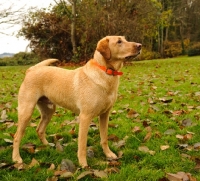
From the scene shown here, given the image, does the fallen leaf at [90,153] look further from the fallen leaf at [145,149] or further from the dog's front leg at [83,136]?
the fallen leaf at [145,149]

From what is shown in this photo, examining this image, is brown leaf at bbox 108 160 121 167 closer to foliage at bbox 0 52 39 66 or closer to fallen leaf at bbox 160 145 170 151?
Result: fallen leaf at bbox 160 145 170 151

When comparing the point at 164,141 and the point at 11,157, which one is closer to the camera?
the point at 11,157

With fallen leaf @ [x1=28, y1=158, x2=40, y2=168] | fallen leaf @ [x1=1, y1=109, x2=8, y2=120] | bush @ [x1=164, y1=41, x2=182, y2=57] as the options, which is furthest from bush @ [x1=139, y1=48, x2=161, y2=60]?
fallen leaf @ [x1=28, y1=158, x2=40, y2=168]

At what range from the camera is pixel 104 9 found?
20609 millimetres

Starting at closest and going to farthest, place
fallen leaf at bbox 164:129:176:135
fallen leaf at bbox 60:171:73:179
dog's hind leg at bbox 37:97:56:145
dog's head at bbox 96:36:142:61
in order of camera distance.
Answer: fallen leaf at bbox 60:171:73:179
dog's head at bbox 96:36:142:61
dog's hind leg at bbox 37:97:56:145
fallen leaf at bbox 164:129:176:135

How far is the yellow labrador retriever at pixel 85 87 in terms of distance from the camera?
11.8 ft

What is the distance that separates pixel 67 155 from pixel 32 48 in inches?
934

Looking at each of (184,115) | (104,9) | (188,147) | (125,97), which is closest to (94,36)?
(104,9)

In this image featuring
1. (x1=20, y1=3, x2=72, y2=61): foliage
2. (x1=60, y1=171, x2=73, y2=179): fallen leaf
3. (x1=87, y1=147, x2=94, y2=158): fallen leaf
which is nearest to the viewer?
(x1=60, y1=171, x2=73, y2=179): fallen leaf

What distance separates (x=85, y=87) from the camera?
3.64 metres

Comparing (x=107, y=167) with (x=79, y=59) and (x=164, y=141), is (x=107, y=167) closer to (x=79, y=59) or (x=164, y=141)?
(x=164, y=141)

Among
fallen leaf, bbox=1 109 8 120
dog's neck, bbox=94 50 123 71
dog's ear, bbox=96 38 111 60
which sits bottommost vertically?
fallen leaf, bbox=1 109 8 120

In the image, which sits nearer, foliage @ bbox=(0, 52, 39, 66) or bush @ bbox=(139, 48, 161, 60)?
foliage @ bbox=(0, 52, 39, 66)

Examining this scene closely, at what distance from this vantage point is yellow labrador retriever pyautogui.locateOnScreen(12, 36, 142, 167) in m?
3.59
